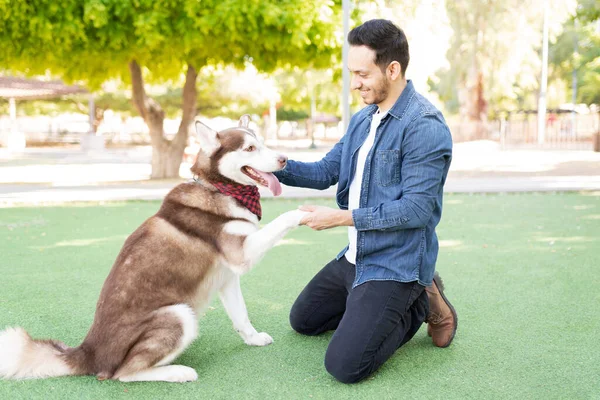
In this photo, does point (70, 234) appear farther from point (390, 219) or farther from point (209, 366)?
point (390, 219)

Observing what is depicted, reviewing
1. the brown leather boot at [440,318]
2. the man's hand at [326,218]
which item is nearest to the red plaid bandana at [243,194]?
the man's hand at [326,218]

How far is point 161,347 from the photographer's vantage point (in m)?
3.49

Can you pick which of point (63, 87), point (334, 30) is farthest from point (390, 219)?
point (63, 87)

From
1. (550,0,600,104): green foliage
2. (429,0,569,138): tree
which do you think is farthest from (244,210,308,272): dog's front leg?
(550,0,600,104): green foliage

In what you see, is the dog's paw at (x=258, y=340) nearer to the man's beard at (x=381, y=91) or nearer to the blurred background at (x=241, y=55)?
the man's beard at (x=381, y=91)

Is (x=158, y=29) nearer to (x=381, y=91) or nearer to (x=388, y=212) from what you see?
(x=381, y=91)

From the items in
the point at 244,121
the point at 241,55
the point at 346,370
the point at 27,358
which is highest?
the point at 241,55

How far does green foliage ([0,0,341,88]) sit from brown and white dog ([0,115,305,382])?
9085 millimetres

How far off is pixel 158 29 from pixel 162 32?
25cm

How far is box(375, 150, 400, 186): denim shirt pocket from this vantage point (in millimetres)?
3898

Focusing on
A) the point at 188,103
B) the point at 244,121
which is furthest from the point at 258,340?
the point at 188,103

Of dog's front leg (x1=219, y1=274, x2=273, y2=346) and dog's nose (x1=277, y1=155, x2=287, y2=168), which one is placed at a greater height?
dog's nose (x1=277, y1=155, x2=287, y2=168)

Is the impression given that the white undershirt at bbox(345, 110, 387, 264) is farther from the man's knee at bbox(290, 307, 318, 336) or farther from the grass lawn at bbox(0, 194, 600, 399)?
the grass lawn at bbox(0, 194, 600, 399)

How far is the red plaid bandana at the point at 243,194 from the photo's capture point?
393cm
